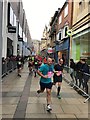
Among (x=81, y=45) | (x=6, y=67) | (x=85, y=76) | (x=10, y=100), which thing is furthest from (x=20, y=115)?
(x=81, y=45)

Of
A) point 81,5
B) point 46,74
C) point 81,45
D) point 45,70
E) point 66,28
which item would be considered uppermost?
point 81,5

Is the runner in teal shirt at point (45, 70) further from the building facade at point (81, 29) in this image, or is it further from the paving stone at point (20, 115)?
the building facade at point (81, 29)

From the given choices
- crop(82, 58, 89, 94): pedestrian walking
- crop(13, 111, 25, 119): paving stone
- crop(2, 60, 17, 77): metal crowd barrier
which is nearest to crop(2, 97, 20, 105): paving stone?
crop(13, 111, 25, 119): paving stone

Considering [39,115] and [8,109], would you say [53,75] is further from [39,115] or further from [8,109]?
[39,115]

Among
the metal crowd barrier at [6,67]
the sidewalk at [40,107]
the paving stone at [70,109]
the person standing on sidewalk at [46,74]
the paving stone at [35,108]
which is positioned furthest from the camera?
the metal crowd barrier at [6,67]

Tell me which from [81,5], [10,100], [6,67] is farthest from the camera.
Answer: [81,5]

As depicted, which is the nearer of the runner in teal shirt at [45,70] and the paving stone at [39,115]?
the paving stone at [39,115]

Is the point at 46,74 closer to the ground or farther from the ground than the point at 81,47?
closer to the ground

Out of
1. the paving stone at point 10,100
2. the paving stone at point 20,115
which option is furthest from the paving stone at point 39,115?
the paving stone at point 10,100

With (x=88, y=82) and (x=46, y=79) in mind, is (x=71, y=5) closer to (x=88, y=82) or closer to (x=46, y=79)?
(x=88, y=82)

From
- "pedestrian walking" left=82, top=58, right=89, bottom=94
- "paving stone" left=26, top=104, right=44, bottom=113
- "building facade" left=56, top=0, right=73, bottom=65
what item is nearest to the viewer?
"paving stone" left=26, top=104, right=44, bottom=113

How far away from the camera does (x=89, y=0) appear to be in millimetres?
21344

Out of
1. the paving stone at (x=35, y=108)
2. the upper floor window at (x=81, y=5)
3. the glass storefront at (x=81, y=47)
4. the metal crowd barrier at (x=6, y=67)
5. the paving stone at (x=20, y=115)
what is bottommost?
the paving stone at (x=35, y=108)

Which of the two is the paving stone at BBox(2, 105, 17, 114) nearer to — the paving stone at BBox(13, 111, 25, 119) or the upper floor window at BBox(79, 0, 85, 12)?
the paving stone at BBox(13, 111, 25, 119)
